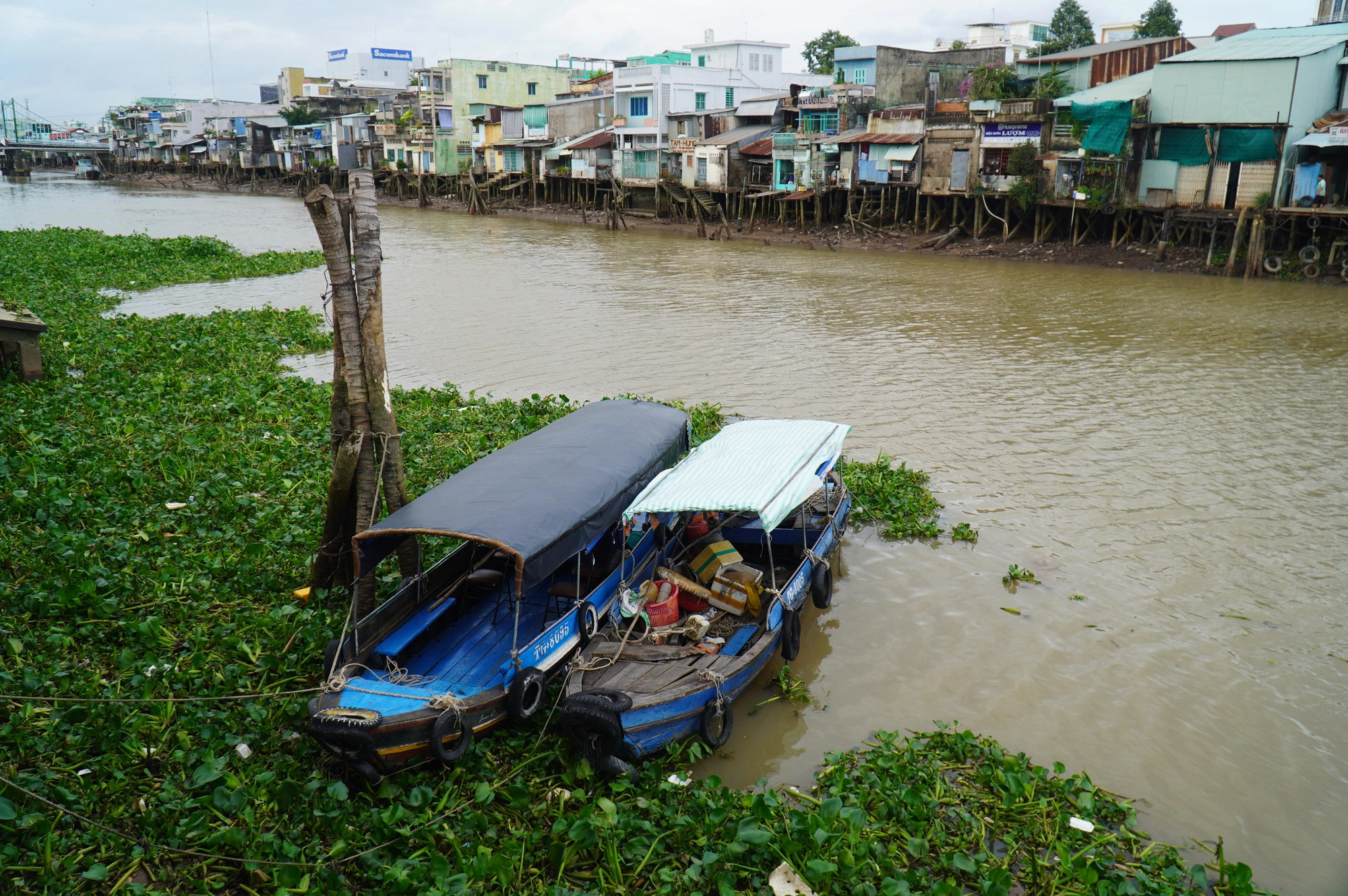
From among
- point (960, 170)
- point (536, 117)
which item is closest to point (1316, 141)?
point (960, 170)

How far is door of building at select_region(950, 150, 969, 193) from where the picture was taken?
33.6 meters

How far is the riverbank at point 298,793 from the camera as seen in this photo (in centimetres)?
443

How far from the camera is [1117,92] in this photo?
30062 millimetres

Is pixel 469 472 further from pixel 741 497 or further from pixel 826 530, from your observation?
pixel 826 530

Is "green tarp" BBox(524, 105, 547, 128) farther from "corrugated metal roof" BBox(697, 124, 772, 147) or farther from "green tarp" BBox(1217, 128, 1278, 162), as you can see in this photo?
"green tarp" BBox(1217, 128, 1278, 162)

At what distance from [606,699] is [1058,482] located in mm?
7441

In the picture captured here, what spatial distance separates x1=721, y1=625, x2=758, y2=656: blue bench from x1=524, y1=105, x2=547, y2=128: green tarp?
51550 mm

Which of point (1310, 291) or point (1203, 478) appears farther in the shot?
point (1310, 291)

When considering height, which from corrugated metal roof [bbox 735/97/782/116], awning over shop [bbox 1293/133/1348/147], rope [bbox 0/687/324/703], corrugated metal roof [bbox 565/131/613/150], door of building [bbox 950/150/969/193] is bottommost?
rope [bbox 0/687/324/703]

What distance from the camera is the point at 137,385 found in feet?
37.9

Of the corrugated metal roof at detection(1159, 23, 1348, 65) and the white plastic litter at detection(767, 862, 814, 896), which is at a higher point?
the corrugated metal roof at detection(1159, 23, 1348, 65)

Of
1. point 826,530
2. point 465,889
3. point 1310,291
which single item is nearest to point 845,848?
point 465,889

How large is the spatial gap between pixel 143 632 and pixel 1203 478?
10.9m

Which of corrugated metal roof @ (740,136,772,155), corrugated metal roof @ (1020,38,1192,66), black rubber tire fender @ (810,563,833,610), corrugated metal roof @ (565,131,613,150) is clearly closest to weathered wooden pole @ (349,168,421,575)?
black rubber tire fender @ (810,563,833,610)
